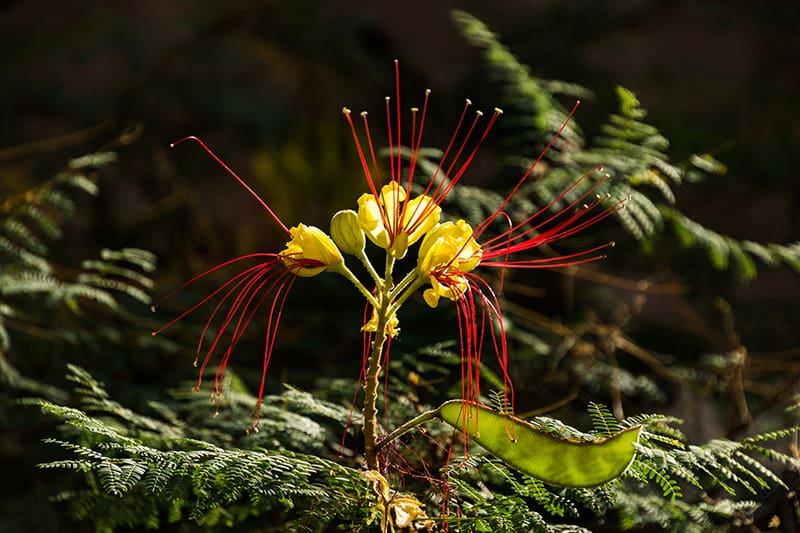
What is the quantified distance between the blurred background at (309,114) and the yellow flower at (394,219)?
1.82 ft

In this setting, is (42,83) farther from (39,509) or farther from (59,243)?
(39,509)

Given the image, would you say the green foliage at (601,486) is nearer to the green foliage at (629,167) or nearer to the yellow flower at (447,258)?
the yellow flower at (447,258)

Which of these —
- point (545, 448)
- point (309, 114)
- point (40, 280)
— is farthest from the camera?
point (309, 114)

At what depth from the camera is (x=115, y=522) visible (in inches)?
26.9

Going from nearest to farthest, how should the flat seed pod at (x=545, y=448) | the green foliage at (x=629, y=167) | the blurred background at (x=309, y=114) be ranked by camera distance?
the flat seed pod at (x=545, y=448) < the green foliage at (x=629, y=167) < the blurred background at (x=309, y=114)

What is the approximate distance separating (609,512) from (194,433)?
502mm

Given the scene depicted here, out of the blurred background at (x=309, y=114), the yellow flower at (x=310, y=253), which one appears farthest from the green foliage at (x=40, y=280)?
the yellow flower at (x=310, y=253)

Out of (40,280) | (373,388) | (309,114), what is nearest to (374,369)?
(373,388)

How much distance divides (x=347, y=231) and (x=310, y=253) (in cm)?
3

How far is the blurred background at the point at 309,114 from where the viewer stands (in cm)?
141

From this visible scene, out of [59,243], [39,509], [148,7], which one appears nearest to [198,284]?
[59,243]

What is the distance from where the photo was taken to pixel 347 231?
0.58m

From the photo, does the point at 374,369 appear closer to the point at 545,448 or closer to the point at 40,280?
the point at 545,448

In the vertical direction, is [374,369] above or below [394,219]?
below
